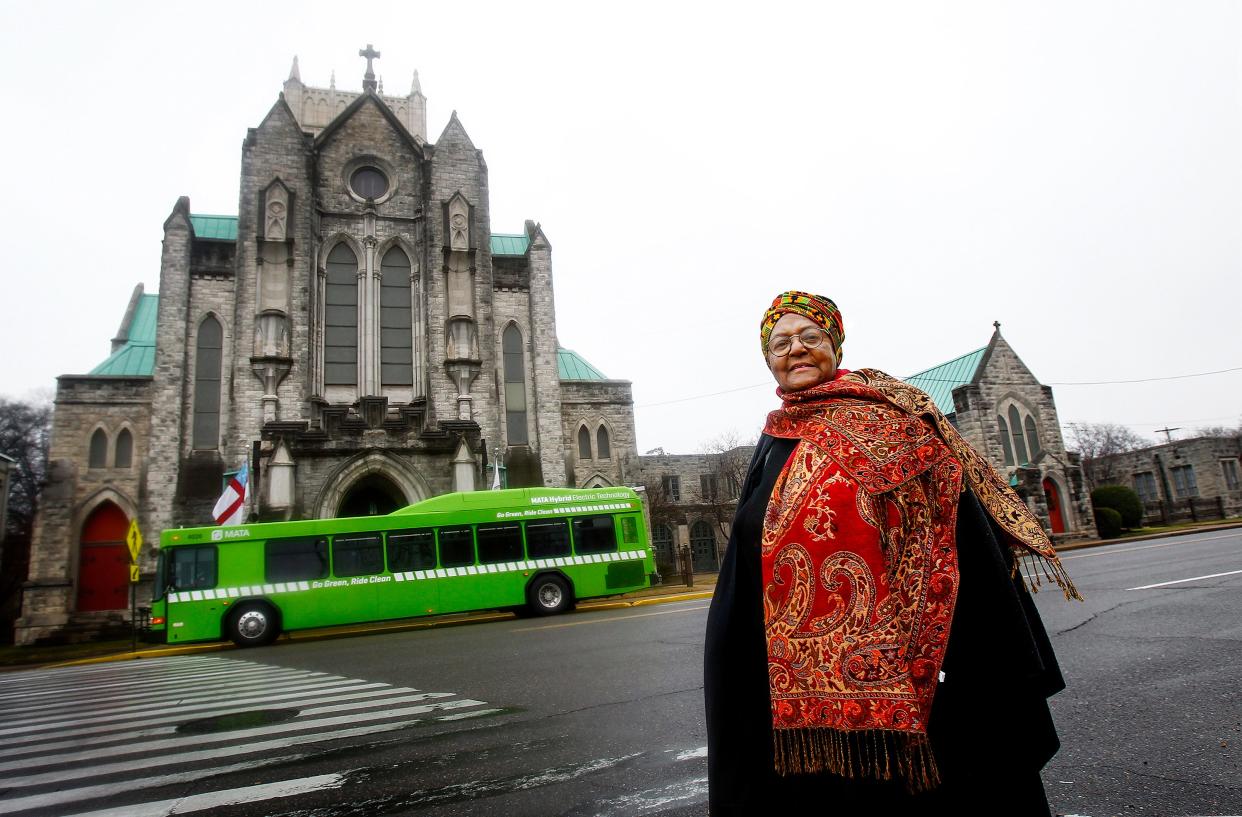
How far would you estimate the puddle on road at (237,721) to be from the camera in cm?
553

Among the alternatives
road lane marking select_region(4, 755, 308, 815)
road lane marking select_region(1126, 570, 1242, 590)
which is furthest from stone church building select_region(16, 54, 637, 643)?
road lane marking select_region(4, 755, 308, 815)

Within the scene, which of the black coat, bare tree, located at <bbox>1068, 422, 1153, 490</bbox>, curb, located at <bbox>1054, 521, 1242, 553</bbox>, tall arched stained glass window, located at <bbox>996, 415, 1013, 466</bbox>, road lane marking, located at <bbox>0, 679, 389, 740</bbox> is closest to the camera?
the black coat

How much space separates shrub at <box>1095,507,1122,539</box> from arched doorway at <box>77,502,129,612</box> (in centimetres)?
3498

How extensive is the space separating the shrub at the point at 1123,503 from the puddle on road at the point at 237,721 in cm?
3433

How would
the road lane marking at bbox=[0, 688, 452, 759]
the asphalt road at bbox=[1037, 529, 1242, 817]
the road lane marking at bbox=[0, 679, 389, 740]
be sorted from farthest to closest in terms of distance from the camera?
the road lane marking at bbox=[0, 679, 389, 740]
the road lane marking at bbox=[0, 688, 452, 759]
the asphalt road at bbox=[1037, 529, 1242, 817]

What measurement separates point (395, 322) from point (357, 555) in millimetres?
11491

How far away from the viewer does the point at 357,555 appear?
49.3 ft

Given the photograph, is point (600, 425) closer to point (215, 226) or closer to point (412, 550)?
point (412, 550)

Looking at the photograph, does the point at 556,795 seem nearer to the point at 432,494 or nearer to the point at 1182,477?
the point at 432,494

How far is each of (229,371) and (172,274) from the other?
3.46 metres

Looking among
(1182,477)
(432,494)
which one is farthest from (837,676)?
(1182,477)

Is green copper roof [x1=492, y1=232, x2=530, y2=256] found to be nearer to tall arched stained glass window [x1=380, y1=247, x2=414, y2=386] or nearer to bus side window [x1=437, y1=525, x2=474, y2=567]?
tall arched stained glass window [x1=380, y1=247, x2=414, y2=386]

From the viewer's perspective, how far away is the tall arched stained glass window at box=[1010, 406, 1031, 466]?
102ft

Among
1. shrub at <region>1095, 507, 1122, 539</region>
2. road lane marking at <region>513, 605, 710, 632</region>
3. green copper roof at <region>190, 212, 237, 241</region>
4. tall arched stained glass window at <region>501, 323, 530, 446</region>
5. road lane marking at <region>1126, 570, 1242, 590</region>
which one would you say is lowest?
road lane marking at <region>513, 605, 710, 632</region>
